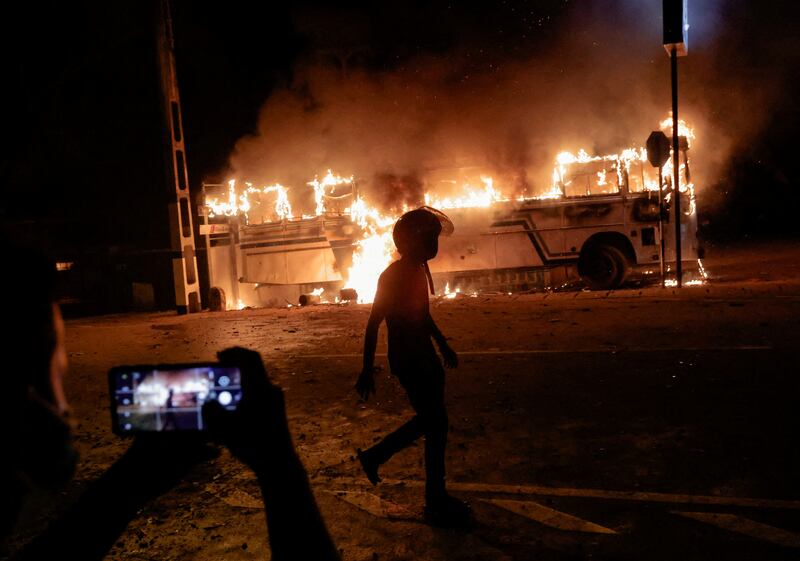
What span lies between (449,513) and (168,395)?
247cm

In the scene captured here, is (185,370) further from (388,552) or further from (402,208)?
(402,208)

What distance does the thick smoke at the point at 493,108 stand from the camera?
1595 centimetres

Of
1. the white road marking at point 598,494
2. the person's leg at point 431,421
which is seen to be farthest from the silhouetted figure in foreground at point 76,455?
the white road marking at point 598,494

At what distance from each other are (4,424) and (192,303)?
14.3 m

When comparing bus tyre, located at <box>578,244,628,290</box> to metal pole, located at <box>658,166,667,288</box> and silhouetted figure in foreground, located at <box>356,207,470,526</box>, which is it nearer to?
metal pole, located at <box>658,166,667,288</box>

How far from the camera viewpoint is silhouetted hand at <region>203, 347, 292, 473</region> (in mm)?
1512

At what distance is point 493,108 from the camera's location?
18.0 meters

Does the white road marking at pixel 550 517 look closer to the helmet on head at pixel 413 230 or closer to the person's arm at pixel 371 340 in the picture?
the person's arm at pixel 371 340

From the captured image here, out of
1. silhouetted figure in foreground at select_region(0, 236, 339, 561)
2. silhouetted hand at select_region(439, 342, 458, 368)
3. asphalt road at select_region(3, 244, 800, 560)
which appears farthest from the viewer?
silhouetted hand at select_region(439, 342, 458, 368)

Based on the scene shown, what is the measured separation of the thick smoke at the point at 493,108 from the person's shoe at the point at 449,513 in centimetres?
1141

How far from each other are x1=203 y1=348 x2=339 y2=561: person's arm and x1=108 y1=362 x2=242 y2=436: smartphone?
11 centimetres

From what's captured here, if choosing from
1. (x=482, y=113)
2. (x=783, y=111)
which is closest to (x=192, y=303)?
(x=482, y=113)

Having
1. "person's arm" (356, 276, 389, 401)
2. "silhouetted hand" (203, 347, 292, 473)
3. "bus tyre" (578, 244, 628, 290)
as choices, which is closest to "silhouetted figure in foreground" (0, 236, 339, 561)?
"silhouetted hand" (203, 347, 292, 473)

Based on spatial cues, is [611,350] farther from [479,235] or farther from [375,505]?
[479,235]
